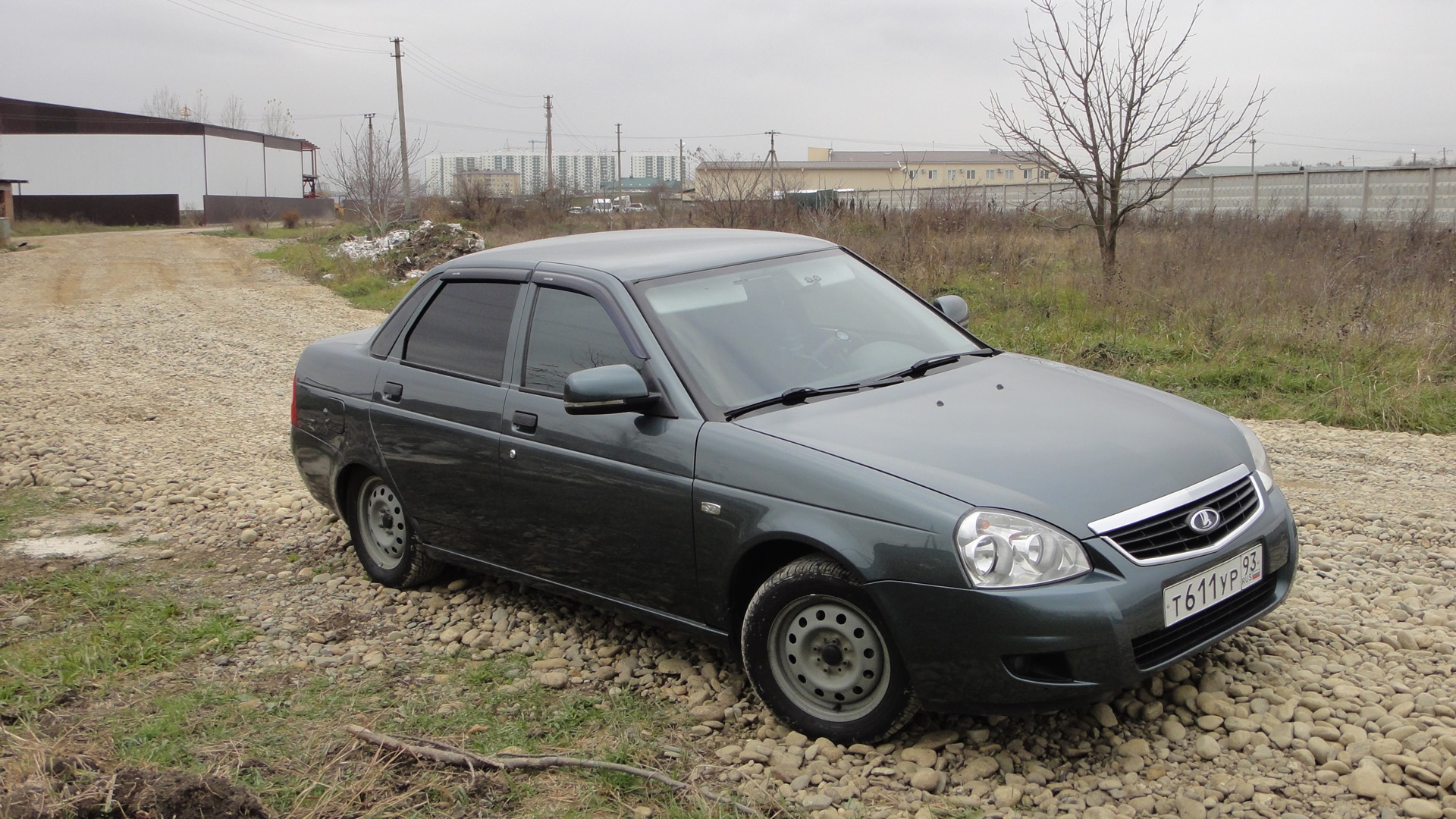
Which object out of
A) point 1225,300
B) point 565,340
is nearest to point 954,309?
point 565,340

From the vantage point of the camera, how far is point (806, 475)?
135 inches

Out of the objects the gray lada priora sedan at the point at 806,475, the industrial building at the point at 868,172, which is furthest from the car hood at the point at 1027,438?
the industrial building at the point at 868,172

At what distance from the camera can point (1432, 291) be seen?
448 inches

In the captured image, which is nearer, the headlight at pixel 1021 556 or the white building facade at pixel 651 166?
the headlight at pixel 1021 556

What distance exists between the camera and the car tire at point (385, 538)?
5.16 m

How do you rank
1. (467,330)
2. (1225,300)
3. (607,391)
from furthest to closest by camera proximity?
(1225,300)
(467,330)
(607,391)

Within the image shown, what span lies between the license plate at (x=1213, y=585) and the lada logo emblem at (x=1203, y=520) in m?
0.12

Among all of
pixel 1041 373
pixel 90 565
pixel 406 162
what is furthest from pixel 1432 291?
pixel 406 162

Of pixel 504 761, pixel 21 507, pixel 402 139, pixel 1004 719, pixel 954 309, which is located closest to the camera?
pixel 504 761

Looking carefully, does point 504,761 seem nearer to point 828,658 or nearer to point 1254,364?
point 828,658

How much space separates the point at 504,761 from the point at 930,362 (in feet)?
7.21

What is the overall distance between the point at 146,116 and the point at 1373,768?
7417 centimetres

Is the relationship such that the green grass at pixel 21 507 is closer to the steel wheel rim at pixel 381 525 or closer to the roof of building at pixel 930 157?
the steel wheel rim at pixel 381 525

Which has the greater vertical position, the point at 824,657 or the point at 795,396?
the point at 795,396
